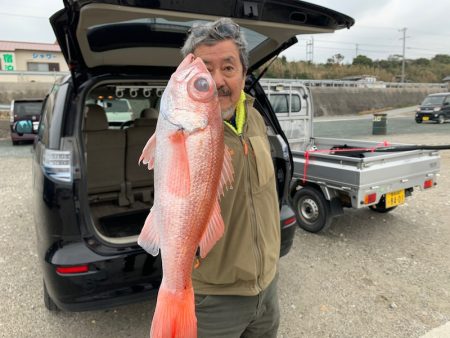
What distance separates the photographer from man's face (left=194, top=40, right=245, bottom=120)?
1.38 meters

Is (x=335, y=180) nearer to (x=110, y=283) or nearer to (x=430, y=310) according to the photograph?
(x=430, y=310)

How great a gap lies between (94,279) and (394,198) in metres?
3.57

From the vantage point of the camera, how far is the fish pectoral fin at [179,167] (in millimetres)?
1039

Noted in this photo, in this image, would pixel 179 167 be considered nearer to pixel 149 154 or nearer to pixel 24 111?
pixel 149 154

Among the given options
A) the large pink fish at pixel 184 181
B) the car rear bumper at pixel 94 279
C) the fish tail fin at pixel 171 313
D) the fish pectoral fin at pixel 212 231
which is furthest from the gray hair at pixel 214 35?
the car rear bumper at pixel 94 279

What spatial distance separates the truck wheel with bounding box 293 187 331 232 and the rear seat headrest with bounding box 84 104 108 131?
258cm

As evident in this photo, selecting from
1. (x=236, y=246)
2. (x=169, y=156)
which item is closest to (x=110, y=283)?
(x=236, y=246)

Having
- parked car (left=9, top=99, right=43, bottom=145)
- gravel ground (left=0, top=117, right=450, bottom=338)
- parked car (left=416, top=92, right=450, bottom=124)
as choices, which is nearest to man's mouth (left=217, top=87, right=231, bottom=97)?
gravel ground (left=0, top=117, right=450, bottom=338)

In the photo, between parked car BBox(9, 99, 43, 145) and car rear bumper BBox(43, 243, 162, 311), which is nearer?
car rear bumper BBox(43, 243, 162, 311)

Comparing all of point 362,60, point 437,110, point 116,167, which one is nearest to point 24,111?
point 116,167

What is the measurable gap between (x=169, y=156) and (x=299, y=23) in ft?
4.79

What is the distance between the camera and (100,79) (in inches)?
101

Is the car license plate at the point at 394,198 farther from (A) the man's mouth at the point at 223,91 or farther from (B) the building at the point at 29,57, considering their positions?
(B) the building at the point at 29,57

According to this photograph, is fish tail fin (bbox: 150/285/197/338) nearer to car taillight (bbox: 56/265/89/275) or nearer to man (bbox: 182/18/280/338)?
man (bbox: 182/18/280/338)
